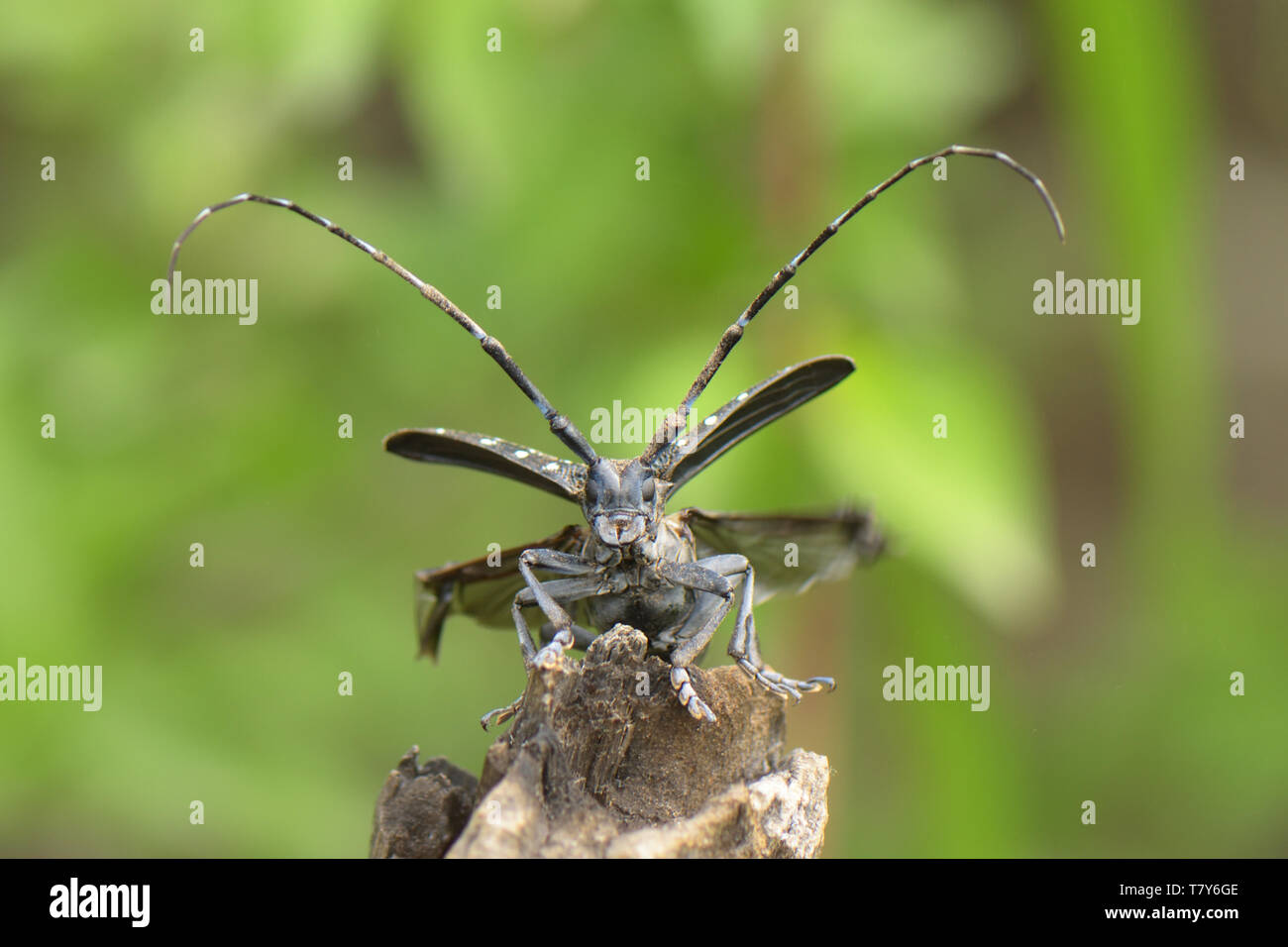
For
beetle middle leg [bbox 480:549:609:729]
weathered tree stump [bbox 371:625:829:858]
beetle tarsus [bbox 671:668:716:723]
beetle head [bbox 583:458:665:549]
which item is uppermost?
beetle head [bbox 583:458:665:549]

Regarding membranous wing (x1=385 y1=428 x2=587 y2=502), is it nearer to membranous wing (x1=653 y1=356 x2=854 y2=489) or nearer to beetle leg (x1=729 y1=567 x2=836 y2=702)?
membranous wing (x1=653 y1=356 x2=854 y2=489)

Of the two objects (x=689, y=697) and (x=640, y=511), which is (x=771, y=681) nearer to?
(x=689, y=697)

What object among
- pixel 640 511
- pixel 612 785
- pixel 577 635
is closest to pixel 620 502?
pixel 640 511

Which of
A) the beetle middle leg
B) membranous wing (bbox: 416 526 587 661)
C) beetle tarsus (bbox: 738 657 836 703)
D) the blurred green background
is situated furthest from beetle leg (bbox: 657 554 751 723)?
the blurred green background

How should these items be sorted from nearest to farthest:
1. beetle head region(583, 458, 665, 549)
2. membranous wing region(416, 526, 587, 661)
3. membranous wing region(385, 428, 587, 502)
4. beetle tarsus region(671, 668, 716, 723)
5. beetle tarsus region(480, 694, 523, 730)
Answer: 1. beetle tarsus region(671, 668, 716, 723)
2. beetle tarsus region(480, 694, 523, 730)
3. beetle head region(583, 458, 665, 549)
4. membranous wing region(385, 428, 587, 502)
5. membranous wing region(416, 526, 587, 661)

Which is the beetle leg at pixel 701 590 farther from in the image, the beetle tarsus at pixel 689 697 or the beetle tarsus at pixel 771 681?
the beetle tarsus at pixel 771 681

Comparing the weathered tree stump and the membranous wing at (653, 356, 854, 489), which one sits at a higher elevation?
the membranous wing at (653, 356, 854, 489)

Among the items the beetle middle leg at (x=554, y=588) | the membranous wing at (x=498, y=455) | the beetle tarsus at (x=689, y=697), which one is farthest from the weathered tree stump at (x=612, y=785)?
the membranous wing at (x=498, y=455)
